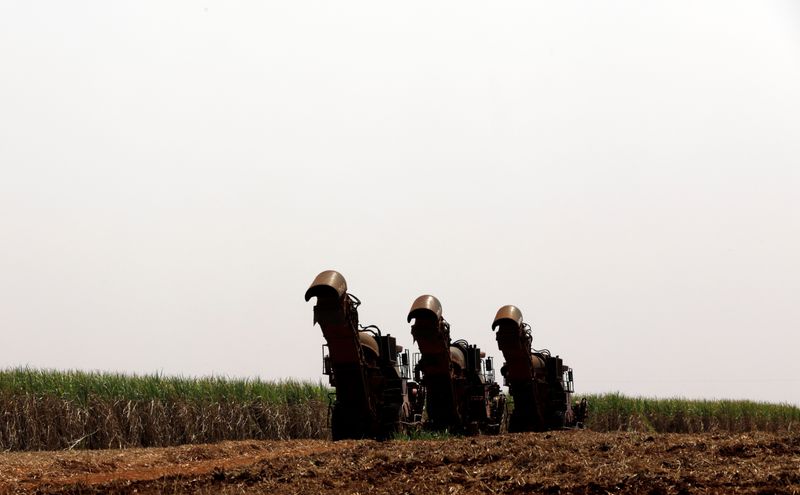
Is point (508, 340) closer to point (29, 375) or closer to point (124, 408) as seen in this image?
point (124, 408)

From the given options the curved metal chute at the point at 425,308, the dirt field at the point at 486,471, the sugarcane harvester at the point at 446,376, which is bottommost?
the dirt field at the point at 486,471

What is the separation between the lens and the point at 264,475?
13133mm

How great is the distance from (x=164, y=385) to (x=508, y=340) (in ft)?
34.0

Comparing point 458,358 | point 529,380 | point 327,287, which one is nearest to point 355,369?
point 327,287

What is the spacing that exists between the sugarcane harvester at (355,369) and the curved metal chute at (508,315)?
12.7ft

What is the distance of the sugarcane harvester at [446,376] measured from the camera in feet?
75.5

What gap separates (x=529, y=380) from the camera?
27281mm

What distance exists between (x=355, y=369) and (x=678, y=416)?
2297cm

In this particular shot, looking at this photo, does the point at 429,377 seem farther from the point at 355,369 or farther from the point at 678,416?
the point at 678,416

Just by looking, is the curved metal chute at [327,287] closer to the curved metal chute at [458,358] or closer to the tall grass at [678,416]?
the curved metal chute at [458,358]

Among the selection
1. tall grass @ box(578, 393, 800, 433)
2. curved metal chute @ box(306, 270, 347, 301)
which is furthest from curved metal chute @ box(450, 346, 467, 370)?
tall grass @ box(578, 393, 800, 433)

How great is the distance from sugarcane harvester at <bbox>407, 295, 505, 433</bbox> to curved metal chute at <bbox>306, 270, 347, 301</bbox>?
12.6 ft

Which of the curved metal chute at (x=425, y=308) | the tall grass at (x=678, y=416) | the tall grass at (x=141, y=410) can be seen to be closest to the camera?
the curved metal chute at (x=425, y=308)

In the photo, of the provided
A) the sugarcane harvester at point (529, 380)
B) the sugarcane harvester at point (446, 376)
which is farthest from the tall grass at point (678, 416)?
the sugarcane harvester at point (446, 376)
